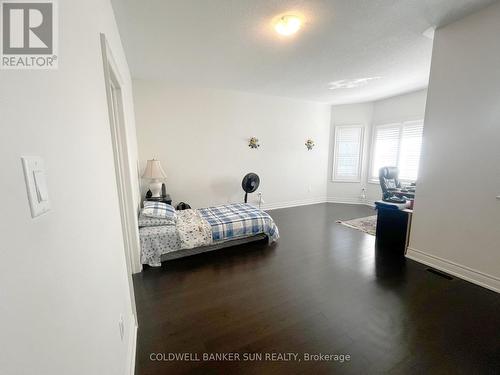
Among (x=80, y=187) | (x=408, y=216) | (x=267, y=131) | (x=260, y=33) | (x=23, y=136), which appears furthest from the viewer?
(x=267, y=131)

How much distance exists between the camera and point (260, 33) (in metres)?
2.33

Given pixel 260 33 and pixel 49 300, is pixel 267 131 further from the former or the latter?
pixel 49 300

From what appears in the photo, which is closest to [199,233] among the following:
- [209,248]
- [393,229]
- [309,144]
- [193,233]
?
[193,233]

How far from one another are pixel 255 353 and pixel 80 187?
150cm

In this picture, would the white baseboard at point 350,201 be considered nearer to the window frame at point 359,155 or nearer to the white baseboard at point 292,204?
the white baseboard at point 292,204

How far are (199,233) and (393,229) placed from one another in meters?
2.67

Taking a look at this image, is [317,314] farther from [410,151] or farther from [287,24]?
[410,151]

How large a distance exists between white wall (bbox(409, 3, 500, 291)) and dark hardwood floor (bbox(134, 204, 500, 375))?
12.1 inches

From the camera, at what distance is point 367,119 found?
554cm

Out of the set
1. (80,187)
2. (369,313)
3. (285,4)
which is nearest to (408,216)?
(369,313)

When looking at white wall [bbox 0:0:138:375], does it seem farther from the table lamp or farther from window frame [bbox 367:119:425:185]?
window frame [bbox 367:119:425:185]

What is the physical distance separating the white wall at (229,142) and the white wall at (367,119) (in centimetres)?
30

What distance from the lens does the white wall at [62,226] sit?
418 millimetres

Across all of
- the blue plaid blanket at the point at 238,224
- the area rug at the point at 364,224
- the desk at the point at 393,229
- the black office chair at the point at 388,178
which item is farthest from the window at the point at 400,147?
the blue plaid blanket at the point at 238,224
